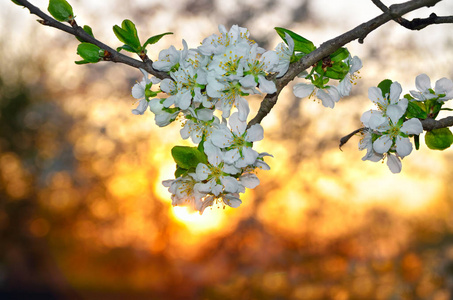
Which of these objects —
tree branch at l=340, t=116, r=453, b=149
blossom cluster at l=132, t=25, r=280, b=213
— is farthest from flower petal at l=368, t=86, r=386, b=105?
blossom cluster at l=132, t=25, r=280, b=213

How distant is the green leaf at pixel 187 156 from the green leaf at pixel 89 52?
30cm

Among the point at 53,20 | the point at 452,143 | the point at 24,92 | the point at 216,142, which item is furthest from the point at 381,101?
the point at 24,92

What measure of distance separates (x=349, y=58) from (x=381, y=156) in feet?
0.77

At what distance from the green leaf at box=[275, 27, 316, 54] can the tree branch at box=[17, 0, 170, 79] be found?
0.85ft

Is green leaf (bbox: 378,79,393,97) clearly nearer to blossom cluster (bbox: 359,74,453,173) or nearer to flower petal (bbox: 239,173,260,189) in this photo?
blossom cluster (bbox: 359,74,453,173)

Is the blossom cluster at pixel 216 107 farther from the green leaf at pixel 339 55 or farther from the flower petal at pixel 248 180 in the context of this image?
the green leaf at pixel 339 55

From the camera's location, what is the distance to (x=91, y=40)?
1006 mm

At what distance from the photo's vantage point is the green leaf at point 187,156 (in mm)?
882

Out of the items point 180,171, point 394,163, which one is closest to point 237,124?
point 180,171

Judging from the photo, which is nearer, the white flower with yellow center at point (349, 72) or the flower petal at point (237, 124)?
the flower petal at point (237, 124)

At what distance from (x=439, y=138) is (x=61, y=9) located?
91cm

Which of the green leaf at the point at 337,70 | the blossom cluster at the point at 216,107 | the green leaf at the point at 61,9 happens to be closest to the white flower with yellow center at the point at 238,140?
the blossom cluster at the point at 216,107

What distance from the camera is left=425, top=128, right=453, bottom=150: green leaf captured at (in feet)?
3.25

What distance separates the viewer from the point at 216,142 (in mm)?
864
